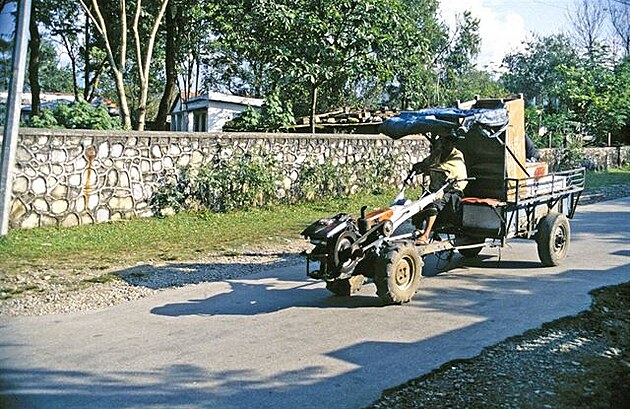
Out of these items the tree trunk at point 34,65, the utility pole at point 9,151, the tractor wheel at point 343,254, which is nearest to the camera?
the tractor wheel at point 343,254

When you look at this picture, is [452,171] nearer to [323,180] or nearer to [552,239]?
[552,239]

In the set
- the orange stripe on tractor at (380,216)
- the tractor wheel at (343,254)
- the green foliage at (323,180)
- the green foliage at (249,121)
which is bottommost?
the tractor wheel at (343,254)

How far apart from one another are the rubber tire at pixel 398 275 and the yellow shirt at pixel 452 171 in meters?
1.64

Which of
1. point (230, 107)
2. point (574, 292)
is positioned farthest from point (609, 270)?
→ point (230, 107)

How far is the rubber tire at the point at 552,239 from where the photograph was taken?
1001 cm

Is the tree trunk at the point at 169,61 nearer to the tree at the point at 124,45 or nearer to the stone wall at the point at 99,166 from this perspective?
the tree at the point at 124,45

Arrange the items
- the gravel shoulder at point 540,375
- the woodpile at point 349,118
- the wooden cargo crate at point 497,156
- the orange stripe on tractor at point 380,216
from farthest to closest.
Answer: the woodpile at point 349,118 < the wooden cargo crate at point 497,156 < the orange stripe on tractor at point 380,216 < the gravel shoulder at point 540,375

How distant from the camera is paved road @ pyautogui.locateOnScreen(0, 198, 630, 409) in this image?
5449 mm

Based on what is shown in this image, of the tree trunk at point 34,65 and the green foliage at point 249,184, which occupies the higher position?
the tree trunk at point 34,65

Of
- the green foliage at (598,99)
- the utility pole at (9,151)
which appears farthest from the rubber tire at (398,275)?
the green foliage at (598,99)

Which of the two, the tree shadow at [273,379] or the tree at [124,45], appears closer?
the tree shadow at [273,379]

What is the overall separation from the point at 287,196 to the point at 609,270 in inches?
334

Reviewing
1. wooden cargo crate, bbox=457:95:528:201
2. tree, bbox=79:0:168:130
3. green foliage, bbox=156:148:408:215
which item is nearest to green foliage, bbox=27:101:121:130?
tree, bbox=79:0:168:130

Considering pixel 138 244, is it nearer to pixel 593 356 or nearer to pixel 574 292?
pixel 574 292
